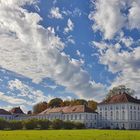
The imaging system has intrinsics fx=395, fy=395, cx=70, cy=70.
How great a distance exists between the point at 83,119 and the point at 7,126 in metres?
53.1

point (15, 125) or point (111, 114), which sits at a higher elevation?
point (111, 114)

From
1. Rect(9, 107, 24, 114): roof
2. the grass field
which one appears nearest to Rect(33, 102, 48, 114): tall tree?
Rect(9, 107, 24, 114): roof

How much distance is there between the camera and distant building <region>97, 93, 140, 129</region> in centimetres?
13112

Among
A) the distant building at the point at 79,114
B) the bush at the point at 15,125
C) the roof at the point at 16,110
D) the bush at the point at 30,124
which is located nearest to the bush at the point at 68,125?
the bush at the point at 30,124

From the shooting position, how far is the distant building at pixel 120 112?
430 ft

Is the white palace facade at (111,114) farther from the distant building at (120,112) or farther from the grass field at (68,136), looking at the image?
the grass field at (68,136)

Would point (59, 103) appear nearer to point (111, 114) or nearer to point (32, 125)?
point (111, 114)

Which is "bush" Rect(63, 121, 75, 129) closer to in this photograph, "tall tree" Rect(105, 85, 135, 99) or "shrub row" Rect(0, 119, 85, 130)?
"shrub row" Rect(0, 119, 85, 130)

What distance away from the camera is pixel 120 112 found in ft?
437

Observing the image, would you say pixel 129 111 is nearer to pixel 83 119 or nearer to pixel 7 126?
pixel 83 119

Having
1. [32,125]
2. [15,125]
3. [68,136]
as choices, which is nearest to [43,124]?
A: [32,125]

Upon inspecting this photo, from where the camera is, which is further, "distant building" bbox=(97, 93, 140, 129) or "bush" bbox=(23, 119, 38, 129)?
"distant building" bbox=(97, 93, 140, 129)

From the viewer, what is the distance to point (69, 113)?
14538 centimetres

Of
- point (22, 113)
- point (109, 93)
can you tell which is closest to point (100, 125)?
point (109, 93)
